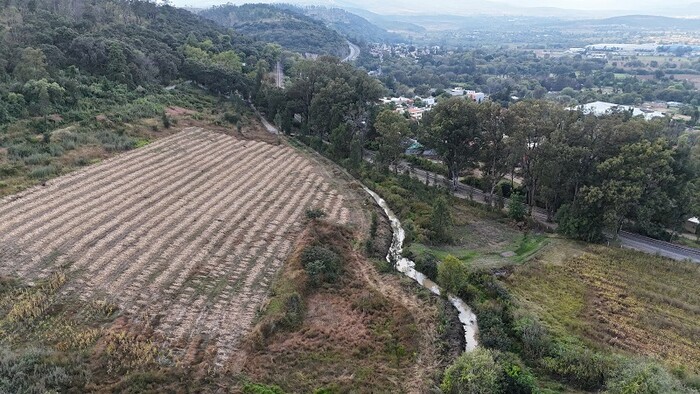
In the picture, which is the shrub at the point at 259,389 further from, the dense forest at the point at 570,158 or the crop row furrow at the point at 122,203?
the dense forest at the point at 570,158

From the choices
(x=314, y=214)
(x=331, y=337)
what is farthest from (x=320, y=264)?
(x=314, y=214)

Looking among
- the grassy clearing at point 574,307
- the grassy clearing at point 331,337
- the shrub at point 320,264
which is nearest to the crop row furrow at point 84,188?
the grassy clearing at point 331,337

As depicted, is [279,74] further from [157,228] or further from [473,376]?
[473,376]

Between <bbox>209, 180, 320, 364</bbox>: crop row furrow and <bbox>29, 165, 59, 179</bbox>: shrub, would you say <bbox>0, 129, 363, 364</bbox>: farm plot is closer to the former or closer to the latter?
<bbox>209, 180, 320, 364</bbox>: crop row furrow

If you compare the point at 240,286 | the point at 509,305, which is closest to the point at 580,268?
the point at 509,305

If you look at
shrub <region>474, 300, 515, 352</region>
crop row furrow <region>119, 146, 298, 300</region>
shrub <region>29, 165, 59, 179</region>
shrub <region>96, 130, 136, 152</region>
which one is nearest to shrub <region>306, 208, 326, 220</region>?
crop row furrow <region>119, 146, 298, 300</region>
